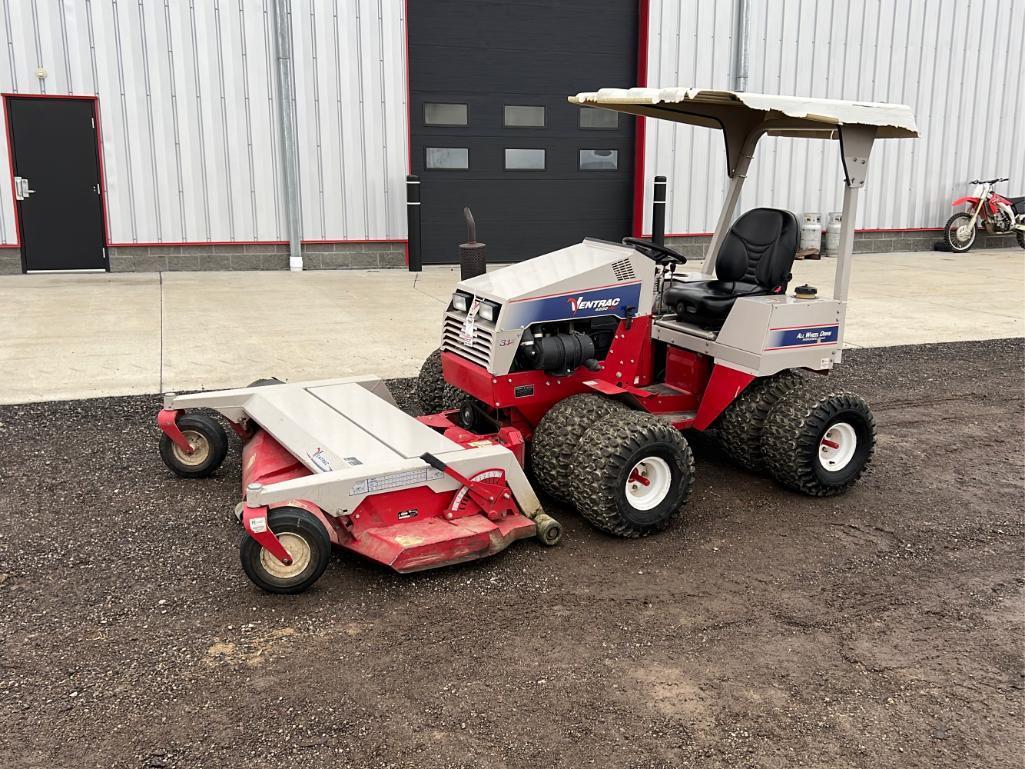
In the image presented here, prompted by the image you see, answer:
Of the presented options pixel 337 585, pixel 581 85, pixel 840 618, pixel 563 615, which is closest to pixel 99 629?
pixel 337 585

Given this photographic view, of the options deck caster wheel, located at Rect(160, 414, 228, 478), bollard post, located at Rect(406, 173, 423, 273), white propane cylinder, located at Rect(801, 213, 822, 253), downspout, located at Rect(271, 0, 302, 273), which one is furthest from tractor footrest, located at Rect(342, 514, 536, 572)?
white propane cylinder, located at Rect(801, 213, 822, 253)

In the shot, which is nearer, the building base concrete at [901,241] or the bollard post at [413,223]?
the bollard post at [413,223]

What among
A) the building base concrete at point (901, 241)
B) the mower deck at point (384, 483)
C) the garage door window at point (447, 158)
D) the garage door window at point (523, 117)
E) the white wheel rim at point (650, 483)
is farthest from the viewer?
the building base concrete at point (901, 241)

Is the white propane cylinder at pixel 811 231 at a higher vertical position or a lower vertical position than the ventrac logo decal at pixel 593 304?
lower

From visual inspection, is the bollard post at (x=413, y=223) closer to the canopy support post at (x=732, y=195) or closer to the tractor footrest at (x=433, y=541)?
the canopy support post at (x=732, y=195)

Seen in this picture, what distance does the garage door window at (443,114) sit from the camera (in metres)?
13.2

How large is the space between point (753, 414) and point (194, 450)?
301 cm

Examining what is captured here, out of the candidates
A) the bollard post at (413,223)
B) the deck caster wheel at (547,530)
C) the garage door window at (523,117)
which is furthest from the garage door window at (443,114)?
the deck caster wheel at (547,530)

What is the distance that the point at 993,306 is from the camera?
36.2 ft

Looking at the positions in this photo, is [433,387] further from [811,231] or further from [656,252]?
[811,231]

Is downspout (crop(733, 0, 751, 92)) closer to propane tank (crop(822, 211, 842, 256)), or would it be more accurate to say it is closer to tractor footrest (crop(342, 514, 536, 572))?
propane tank (crop(822, 211, 842, 256))

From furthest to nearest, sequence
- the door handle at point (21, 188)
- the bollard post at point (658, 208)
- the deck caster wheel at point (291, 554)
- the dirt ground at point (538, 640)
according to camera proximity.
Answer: the bollard post at point (658, 208) < the door handle at point (21, 188) < the deck caster wheel at point (291, 554) < the dirt ground at point (538, 640)

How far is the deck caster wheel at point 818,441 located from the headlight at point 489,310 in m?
1.57

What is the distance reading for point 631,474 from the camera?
4301 millimetres
